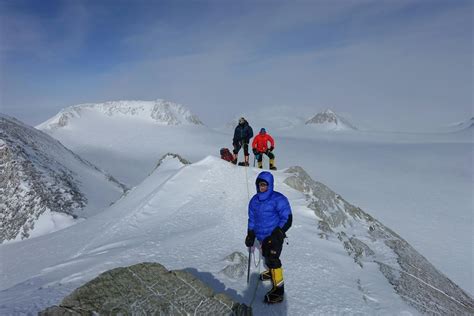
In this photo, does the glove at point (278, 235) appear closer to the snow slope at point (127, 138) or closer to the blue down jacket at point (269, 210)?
the blue down jacket at point (269, 210)

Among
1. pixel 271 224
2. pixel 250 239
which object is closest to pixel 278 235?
pixel 271 224

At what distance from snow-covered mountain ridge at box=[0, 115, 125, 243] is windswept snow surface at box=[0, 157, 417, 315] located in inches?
222

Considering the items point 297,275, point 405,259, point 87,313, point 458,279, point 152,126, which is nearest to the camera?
point 87,313

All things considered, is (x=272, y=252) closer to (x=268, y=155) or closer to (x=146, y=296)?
Answer: (x=146, y=296)

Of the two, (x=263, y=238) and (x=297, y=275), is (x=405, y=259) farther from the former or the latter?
(x=263, y=238)

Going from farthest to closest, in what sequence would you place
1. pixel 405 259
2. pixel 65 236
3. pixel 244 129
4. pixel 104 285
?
pixel 244 129
pixel 65 236
pixel 405 259
pixel 104 285

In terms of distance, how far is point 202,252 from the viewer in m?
9.31

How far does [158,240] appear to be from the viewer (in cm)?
1040

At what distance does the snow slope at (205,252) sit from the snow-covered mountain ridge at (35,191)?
5560 mm

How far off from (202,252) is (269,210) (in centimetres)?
313

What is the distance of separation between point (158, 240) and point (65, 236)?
757 centimetres

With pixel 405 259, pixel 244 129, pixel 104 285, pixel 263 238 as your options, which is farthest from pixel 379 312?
pixel 244 129

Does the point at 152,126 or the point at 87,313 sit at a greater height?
the point at 152,126

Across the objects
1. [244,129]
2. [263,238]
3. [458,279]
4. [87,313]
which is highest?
[244,129]
